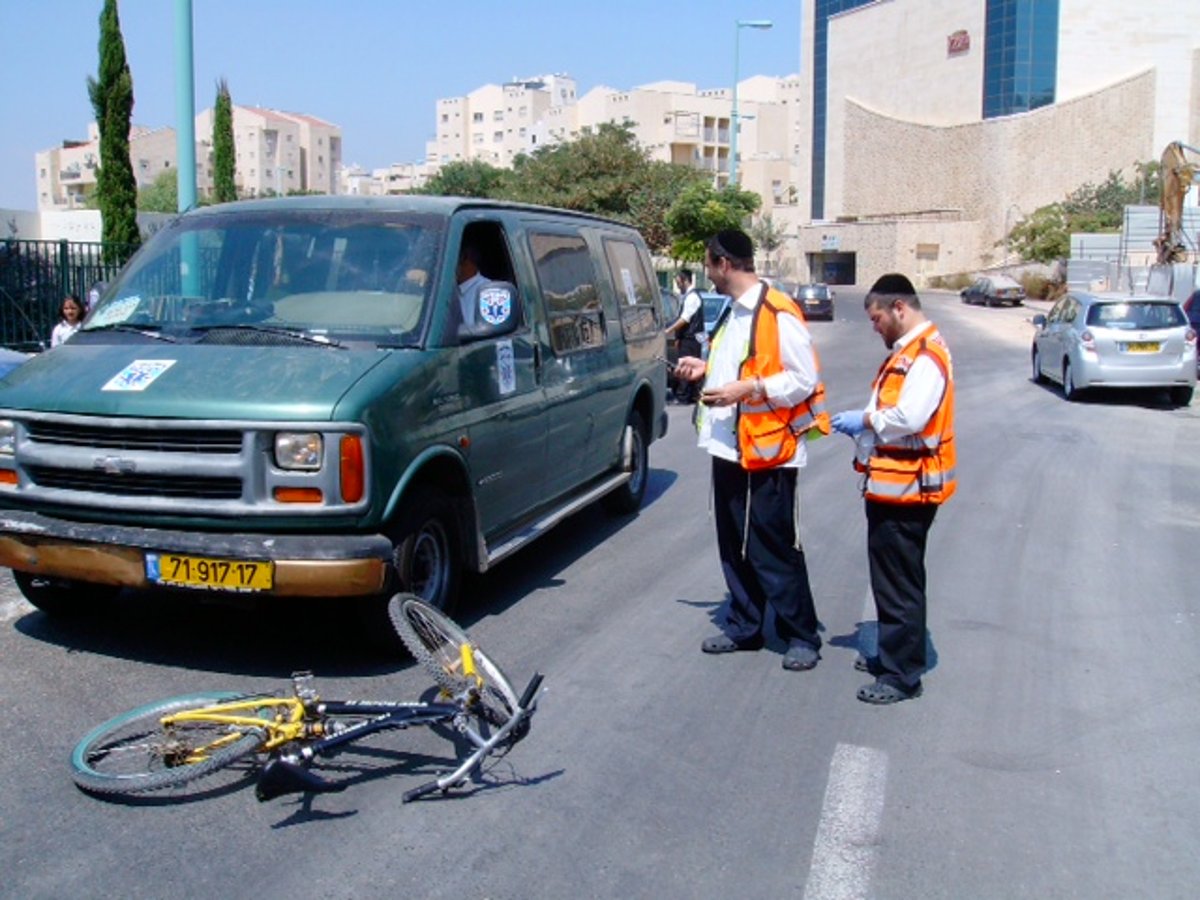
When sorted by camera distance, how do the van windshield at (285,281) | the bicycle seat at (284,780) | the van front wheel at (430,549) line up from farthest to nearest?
the van windshield at (285,281)
the van front wheel at (430,549)
the bicycle seat at (284,780)

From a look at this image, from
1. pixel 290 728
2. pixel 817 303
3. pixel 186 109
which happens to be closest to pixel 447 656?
pixel 290 728

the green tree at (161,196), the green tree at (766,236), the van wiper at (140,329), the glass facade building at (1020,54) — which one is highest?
the glass facade building at (1020,54)

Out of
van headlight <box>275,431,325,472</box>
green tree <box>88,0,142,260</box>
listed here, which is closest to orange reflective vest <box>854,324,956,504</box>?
van headlight <box>275,431,325,472</box>

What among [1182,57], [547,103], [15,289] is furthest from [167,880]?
[547,103]

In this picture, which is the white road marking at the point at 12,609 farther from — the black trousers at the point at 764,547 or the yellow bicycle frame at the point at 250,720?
the black trousers at the point at 764,547

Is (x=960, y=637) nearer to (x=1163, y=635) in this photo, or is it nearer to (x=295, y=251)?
(x=1163, y=635)

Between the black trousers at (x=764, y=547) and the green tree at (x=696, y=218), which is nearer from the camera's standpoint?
the black trousers at (x=764, y=547)

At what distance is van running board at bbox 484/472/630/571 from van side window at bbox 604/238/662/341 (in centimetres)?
105

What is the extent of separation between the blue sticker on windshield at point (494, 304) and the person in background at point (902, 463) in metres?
1.92

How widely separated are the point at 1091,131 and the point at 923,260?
14.0m

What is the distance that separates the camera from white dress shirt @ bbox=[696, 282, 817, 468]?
5570 millimetres

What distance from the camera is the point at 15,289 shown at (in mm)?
16250

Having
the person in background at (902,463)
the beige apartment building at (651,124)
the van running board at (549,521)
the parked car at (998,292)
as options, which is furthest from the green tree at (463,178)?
the person in background at (902,463)

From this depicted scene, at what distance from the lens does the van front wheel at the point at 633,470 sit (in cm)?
889
